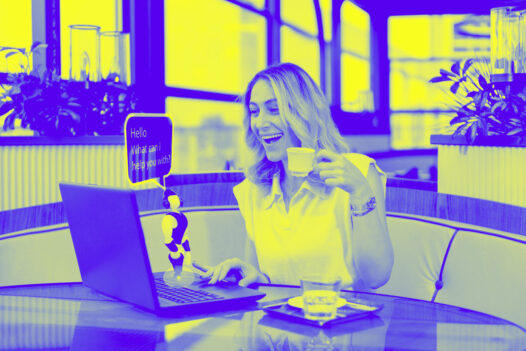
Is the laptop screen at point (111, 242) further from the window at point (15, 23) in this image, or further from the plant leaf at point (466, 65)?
the window at point (15, 23)

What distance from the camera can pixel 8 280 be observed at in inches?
88.5

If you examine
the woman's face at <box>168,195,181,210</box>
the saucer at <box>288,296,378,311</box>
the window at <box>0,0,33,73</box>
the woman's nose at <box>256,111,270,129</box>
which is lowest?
the saucer at <box>288,296,378,311</box>

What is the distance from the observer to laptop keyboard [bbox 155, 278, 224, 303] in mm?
1306

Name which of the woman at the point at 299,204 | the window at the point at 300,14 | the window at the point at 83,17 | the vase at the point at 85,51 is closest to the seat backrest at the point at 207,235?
the woman at the point at 299,204

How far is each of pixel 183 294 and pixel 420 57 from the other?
10.3m

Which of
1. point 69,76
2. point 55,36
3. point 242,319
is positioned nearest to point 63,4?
point 55,36

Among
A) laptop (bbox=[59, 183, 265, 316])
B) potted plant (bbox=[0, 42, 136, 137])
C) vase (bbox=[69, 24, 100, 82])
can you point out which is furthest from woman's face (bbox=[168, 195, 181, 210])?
vase (bbox=[69, 24, 100, 82])

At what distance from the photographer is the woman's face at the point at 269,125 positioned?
1922 mm

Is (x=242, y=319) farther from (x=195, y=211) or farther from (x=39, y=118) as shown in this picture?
(x=39, y=118)

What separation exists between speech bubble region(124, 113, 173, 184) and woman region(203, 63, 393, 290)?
18.1 inches

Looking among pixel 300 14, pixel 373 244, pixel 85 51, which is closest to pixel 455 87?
pixel 373 244

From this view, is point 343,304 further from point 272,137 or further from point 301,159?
point 272,137

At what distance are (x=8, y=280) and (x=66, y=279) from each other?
0.19 m

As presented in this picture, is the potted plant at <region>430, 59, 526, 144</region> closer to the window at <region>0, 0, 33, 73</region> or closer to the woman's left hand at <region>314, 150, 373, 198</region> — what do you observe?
the woman's left hand at <region>314, 150, 373, 198</region>
